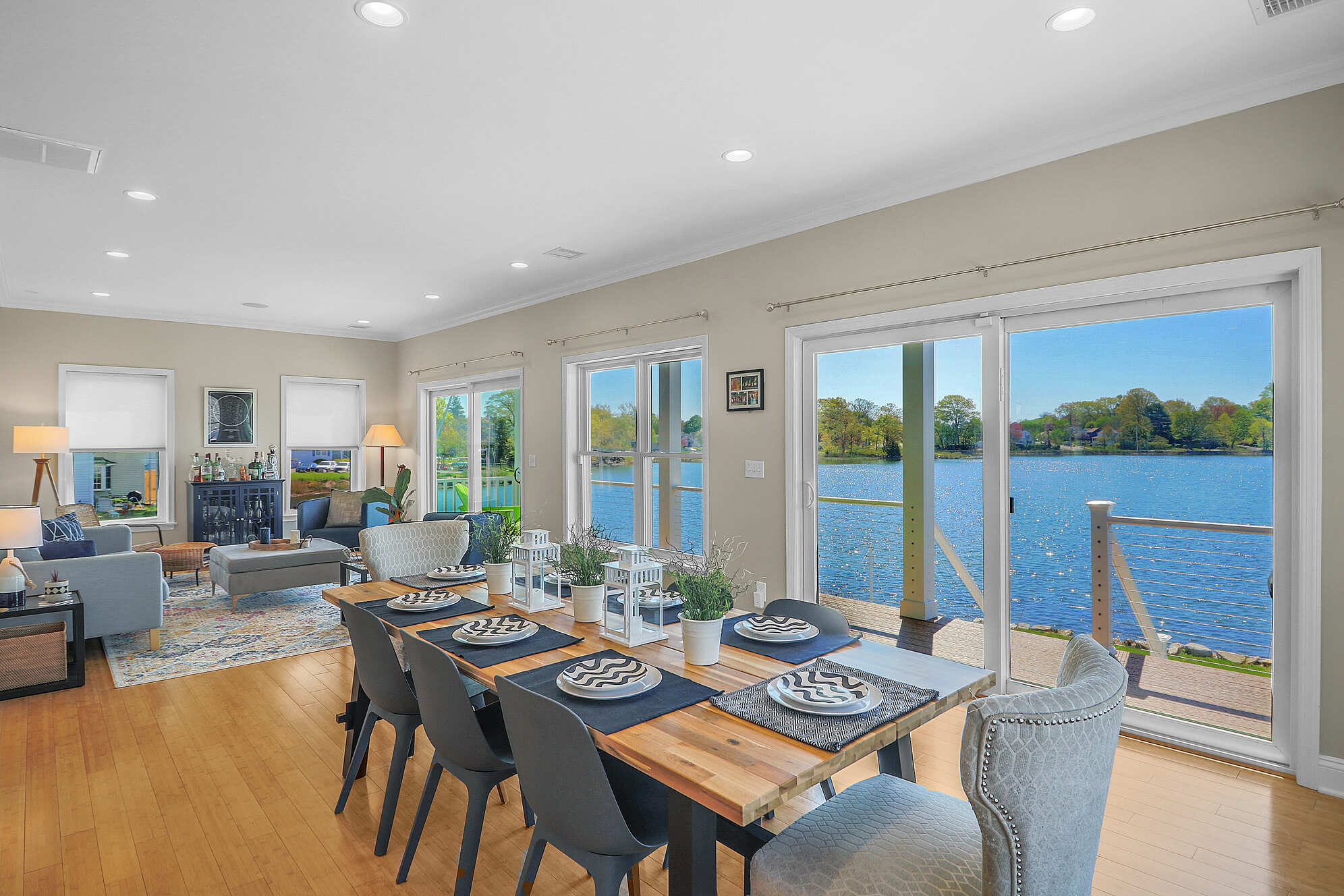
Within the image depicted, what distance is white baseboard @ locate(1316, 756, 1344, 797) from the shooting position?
7.89ft

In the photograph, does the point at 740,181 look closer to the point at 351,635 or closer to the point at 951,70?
the point at 951,70

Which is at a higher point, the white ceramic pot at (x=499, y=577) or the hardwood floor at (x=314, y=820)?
the white ceramic pot at (x=499, y=577)

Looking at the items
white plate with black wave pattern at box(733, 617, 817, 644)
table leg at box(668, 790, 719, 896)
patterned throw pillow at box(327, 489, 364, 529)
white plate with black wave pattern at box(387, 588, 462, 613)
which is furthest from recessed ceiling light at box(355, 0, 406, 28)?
patterned throw pillow at box(327, 489, 364, 529)

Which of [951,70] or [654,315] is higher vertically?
[951,70]

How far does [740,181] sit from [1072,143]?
1.48 metres

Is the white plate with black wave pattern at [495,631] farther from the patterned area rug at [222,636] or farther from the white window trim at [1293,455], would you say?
the patterned area rug at [222,636]

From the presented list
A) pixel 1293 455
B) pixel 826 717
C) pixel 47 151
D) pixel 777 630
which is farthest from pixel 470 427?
pixel 1293 455

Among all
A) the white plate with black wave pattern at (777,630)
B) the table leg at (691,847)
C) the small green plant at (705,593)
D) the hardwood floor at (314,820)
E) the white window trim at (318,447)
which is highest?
the white window trim at (318,447)

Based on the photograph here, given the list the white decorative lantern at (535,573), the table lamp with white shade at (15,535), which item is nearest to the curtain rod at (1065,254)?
the white decorative lantern at (535,573)

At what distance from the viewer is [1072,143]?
9.62 feet

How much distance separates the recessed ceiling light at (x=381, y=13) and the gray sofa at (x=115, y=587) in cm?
369

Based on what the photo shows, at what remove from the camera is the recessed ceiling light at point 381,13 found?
80.0 inches

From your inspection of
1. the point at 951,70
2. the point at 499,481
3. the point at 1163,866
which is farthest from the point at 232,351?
the point at 1163,866

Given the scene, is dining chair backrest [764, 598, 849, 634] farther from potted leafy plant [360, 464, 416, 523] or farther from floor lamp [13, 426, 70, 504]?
floor lamp [13, 426, 70, 504]
